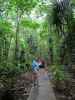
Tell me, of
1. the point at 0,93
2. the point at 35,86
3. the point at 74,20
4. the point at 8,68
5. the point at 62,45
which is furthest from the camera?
the point at 35,86

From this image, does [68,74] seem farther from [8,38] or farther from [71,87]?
[8,38]

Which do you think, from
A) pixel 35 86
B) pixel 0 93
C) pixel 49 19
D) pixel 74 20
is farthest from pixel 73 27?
pixel 35 86

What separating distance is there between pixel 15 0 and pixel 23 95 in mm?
3699

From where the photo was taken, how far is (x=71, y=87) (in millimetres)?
10141

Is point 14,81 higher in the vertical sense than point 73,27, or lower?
lower

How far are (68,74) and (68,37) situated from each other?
1.55m

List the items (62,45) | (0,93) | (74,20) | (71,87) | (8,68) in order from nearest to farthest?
1. (0,93)
2. (71,87)
3. (74,20)
4. (8,68)
5. (62,45)

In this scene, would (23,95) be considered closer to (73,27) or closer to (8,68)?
(8,68)

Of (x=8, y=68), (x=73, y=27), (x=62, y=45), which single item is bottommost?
(x=8, y=68)

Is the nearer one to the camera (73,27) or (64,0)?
(73,27)

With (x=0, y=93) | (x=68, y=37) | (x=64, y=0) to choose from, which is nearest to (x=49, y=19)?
(x=64, y=0)

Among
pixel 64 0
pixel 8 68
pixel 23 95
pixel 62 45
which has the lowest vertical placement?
pixel 23 95

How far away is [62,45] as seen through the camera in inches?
495

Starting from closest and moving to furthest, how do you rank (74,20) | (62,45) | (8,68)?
(74,20) → (8,68) → (62,45)
